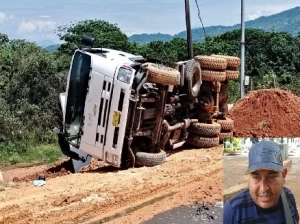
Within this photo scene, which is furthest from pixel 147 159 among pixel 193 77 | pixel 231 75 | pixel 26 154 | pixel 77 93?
pixel 26 154

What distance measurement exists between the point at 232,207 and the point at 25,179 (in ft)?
36.9

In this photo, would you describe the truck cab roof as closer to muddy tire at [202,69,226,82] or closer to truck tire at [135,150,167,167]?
muddy tire at [202,69,226,82]

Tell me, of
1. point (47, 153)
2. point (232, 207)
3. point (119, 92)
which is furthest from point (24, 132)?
point (232, 207)

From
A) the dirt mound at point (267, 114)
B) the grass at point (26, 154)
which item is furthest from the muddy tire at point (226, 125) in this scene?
the grass at point (26, 154)

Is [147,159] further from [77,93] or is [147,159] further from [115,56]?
[115,56]

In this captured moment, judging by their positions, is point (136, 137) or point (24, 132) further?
point (24, 132)

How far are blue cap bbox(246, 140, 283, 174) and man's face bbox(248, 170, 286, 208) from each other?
0.26ft

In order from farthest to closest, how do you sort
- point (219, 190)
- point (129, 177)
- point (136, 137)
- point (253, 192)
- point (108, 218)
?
point (136, 137), point (129, 177), point (219, 190), point (108, 218), point (253, 192)

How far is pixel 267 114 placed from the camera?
655 inches

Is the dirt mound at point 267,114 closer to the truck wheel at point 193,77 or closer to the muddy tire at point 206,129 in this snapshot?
the muddy tire at point 206,129

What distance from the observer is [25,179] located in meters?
14.8

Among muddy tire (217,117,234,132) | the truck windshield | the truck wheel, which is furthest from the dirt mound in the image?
the truck windshield

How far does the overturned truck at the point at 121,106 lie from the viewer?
1306 centimetres

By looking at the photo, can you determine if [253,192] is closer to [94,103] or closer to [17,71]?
[94,103]
